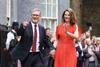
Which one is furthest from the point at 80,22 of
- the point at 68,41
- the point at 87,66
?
the point at 68,41

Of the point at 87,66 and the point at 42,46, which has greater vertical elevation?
the point at 42,46

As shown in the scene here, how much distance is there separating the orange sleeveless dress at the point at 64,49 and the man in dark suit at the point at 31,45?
2.44 ft

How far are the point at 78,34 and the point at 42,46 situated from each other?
101cm

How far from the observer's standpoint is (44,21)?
23.2m

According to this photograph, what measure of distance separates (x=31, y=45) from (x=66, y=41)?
3.59 feet

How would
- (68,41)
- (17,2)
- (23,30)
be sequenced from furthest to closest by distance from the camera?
(17,2) < (68,41) < (23,30)

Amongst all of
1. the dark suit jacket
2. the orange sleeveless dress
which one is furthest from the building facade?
the dark suit jacket

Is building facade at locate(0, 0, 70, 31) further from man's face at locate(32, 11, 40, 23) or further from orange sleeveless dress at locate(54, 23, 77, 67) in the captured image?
man's face at locate(32, 11, 40, 23)

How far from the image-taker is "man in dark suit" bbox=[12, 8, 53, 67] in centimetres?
1189

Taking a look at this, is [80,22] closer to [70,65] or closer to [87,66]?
[87,66]

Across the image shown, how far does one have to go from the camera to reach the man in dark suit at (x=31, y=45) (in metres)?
11.9

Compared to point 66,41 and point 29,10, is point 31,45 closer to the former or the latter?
point 66,41

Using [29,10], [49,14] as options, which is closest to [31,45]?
[29,10]

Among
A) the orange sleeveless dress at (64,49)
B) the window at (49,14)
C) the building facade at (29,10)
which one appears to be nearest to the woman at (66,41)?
the orange sleeveless dress at (64,49)
